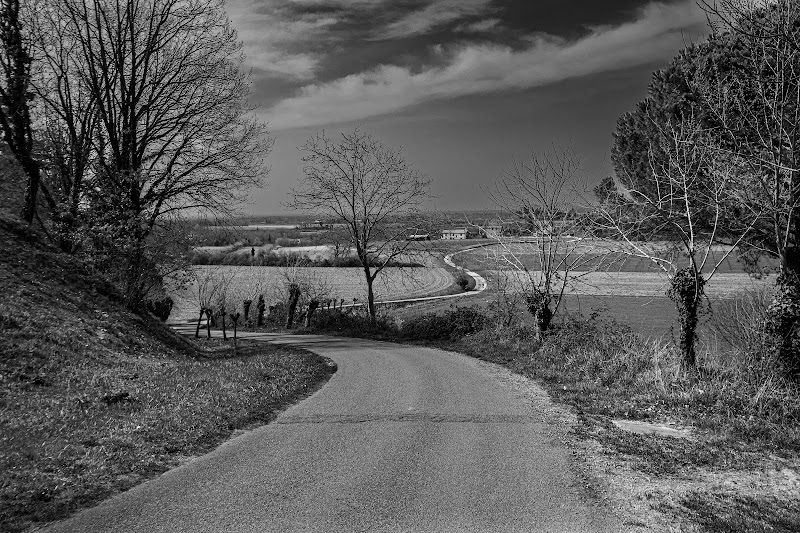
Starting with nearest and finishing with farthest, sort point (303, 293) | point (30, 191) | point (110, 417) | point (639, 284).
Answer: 1. point (110, 417)
2. point (30, 191)
3. point (303, 293)
4. point (639, 284)

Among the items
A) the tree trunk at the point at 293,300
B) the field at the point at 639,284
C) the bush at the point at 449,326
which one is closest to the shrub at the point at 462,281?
the field at the point at 639,284

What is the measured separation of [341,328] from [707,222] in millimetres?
16908

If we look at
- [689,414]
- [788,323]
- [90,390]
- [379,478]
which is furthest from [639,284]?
[379,478]

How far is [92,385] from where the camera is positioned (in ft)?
35.9

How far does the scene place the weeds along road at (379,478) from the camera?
5.65 metres

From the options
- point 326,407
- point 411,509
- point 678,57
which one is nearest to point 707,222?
point 678,57

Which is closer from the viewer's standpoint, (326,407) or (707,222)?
(326,407)

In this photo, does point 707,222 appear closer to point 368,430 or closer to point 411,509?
point 368,430

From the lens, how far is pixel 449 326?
2358cm

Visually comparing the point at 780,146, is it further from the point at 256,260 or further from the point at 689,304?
the point at 256,260

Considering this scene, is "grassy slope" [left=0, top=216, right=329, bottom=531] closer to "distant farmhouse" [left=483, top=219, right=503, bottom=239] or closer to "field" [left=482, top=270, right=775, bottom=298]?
"distant farmhouse" [left=483, top=219, right=503, bottom=239]

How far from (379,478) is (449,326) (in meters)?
16.9

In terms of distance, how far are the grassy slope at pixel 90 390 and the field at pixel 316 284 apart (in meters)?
18.6

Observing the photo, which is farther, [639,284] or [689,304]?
[639,284]
